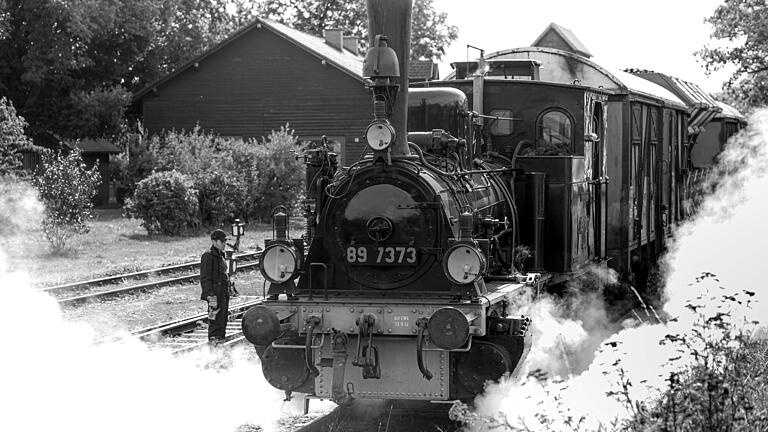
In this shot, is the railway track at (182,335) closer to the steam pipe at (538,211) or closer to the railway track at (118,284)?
the railway track at (118,284)

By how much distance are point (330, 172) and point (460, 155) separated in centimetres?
109

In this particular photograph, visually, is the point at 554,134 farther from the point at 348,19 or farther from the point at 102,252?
the point at 348,19

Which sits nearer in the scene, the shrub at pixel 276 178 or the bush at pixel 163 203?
the bush at pixel 163 203

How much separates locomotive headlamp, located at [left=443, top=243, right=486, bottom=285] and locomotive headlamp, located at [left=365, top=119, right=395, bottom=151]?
91cm

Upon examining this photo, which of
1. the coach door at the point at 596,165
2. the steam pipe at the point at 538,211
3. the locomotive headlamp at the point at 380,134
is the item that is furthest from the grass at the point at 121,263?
the locomotive headlamp at the point at 380,134

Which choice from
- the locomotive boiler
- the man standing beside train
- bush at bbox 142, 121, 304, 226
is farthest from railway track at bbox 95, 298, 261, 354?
bush at bbox 142, 121, 304, 226

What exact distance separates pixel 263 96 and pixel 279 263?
30303 mm

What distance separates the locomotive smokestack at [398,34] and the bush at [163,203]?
18.2m

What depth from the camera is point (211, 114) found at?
1476 inches

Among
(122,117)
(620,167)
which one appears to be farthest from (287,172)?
(620,167)

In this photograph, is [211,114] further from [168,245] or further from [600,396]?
[600,396]

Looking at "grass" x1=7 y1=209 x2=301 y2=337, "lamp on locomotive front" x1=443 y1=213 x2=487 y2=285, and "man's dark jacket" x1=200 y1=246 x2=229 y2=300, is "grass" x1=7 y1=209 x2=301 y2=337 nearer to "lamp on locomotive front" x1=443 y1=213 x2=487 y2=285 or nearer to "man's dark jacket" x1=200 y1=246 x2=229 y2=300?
"man's dark jacket" x1=200 y1=246 x2=229 y2=300

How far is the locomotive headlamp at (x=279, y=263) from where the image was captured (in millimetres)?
7527

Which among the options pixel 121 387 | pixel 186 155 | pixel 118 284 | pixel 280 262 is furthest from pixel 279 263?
pixel 186 155
